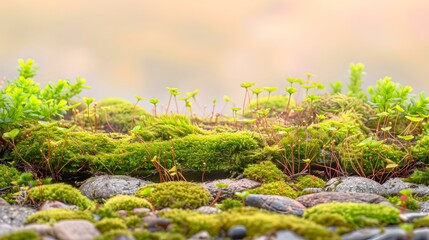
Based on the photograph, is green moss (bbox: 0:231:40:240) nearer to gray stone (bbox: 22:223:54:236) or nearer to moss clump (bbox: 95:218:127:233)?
gray stone (bbox: 22:223:54:236)

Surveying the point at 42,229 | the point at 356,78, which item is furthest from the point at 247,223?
the point at 356,78

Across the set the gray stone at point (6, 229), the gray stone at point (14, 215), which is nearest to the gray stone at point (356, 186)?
the gray stone at point (14, 215)

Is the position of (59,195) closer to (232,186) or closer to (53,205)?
(53,205)

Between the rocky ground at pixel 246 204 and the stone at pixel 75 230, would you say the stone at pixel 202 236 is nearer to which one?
the rocky ground at pixel 246 204

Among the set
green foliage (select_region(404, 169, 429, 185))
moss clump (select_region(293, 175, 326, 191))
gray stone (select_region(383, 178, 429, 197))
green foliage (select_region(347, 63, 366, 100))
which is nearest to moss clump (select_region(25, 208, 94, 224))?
moss clump (select_region(293, 175, 326, 191))

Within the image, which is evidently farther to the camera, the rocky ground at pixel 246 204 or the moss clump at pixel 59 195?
the moss clump at pixel 59 195
